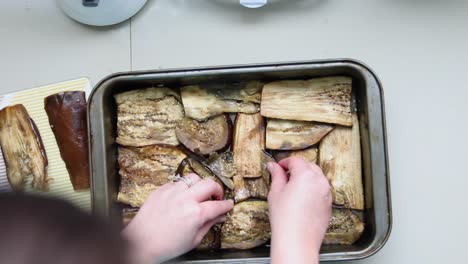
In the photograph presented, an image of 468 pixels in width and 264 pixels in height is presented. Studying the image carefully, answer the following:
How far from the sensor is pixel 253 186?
0.84 meters

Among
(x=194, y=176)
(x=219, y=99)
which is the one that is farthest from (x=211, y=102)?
(x=194, y=176)

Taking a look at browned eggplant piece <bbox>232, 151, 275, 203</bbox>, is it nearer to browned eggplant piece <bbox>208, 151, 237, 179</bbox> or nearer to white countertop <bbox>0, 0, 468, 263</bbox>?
browned eggplant piece <bbox>208, 151, 237, 179</bbox>

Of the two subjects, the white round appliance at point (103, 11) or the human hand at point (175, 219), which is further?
the white round appliance at point (103, 11)

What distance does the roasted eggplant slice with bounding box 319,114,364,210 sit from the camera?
0.81 metres

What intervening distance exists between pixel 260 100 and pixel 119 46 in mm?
260

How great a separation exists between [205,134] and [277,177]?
14 cm

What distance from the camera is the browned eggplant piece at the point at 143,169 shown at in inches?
33.0

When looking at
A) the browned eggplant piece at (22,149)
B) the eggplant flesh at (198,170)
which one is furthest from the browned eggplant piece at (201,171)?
the browned eggplant piece at (22,149)

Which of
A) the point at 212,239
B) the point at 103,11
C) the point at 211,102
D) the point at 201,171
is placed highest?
the point at 103,11

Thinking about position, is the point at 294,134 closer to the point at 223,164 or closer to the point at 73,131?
the point at 223,164

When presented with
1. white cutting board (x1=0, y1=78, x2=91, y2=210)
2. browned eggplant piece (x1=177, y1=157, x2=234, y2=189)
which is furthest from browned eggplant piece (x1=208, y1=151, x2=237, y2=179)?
white cutting board (x1=0, y1=78, x2=91, y2=210)

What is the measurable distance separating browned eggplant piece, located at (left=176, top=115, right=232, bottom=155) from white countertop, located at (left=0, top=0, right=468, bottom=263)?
112mm

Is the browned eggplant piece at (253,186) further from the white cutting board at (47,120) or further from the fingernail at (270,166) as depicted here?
the white cutting board at (47,120)

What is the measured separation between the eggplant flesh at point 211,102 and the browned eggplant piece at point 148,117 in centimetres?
2
